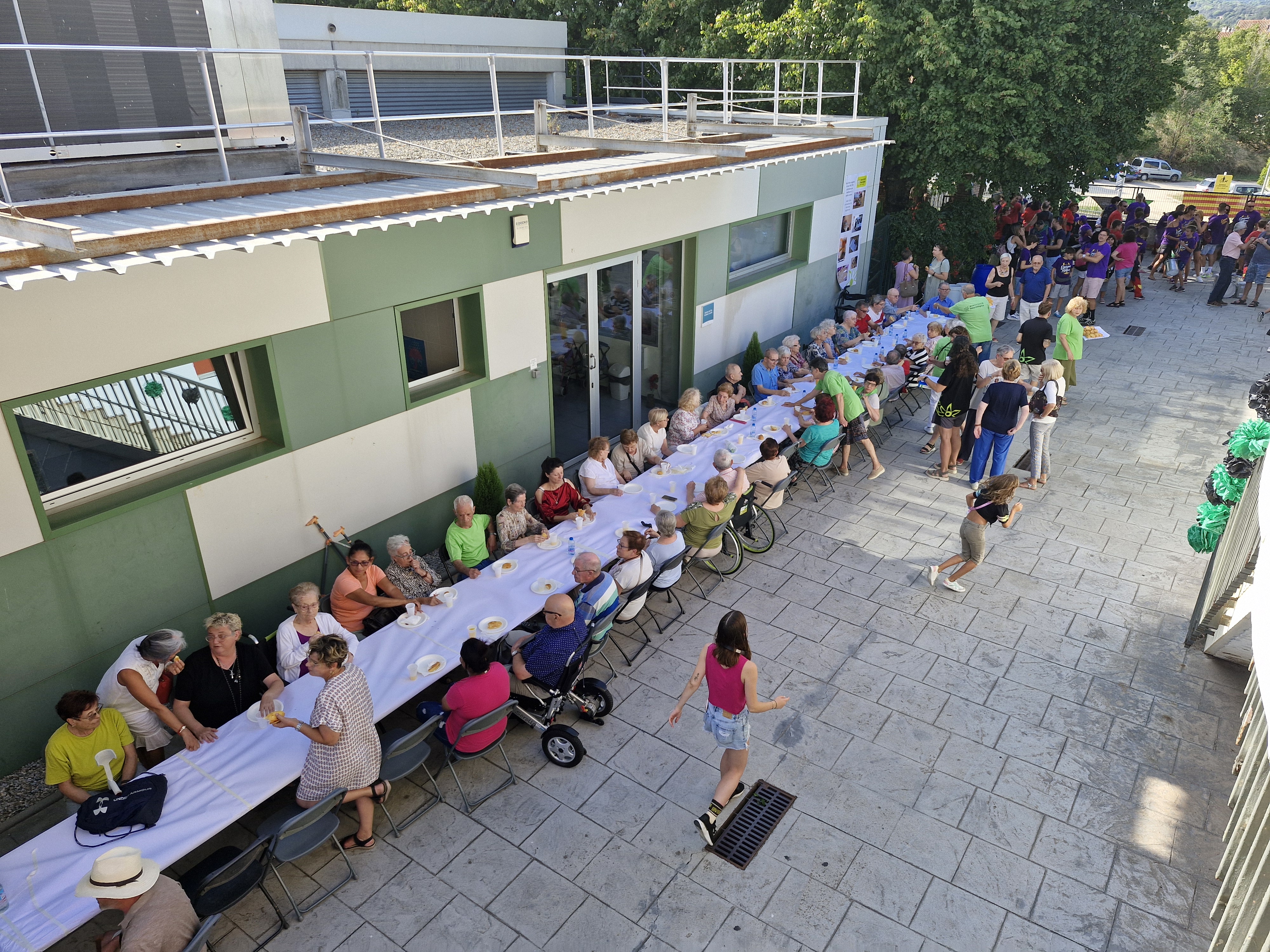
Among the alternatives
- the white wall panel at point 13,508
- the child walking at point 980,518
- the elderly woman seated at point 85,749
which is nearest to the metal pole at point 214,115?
the white wall panel at point 13,508

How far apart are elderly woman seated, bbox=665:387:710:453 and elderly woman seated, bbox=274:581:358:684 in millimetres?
4320

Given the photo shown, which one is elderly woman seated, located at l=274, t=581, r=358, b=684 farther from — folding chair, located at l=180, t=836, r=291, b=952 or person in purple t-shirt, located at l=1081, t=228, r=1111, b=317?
person in purple t-shirt, located at l=1081, t=228, r=1111, b=317

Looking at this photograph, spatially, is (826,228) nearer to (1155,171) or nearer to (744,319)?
(744,319)

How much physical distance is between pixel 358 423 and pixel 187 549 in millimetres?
1617

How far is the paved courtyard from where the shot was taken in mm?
4641

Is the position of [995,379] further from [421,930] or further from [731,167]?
[421,930]

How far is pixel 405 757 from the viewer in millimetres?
5023

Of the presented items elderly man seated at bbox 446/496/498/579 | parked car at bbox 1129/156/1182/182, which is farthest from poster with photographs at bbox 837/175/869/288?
parked car at bbox 1129/156/1182/182

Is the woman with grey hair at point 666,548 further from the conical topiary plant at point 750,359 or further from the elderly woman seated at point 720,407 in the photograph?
the conical topiary plant at point 750,359

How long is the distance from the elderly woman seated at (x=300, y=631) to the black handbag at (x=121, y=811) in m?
1.19

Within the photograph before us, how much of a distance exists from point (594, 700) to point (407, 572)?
5.83ft

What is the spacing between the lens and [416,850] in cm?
507

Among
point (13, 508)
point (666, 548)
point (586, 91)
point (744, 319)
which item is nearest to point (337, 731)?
point (13, 508)

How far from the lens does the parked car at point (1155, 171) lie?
46.2m
